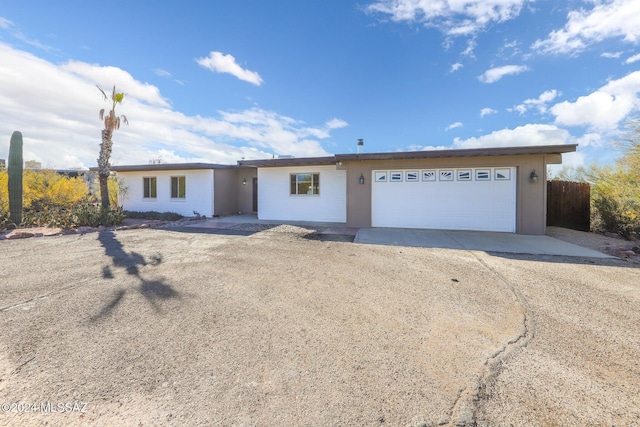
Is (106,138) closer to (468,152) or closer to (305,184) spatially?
(305,184)

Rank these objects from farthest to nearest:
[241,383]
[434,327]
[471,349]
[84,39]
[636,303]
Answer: [84,39]
[636,303]
[434,327]
[471,349]
[241,383]

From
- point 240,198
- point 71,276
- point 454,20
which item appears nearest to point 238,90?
point 240,198

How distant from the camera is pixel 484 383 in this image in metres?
2.12

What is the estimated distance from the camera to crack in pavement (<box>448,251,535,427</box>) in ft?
5.79

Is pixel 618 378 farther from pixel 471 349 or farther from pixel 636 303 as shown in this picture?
pixel 636 303

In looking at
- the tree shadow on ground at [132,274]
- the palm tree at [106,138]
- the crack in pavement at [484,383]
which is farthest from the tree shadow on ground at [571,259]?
the palm tree at [106,138]

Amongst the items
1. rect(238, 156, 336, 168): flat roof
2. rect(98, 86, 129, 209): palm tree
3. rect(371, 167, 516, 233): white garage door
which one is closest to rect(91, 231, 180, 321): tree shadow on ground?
rect(98, 86, 129, 209): palm tree

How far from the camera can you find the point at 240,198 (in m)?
16.0


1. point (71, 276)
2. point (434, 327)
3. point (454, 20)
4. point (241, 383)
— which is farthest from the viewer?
point (454, 20)

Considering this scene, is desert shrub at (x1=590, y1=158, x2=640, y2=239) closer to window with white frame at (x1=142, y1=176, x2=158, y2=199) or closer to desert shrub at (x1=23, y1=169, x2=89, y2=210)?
window with white frame at (x1=142, y1=176, x2=158, y2=199)

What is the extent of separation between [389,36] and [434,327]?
12221mm

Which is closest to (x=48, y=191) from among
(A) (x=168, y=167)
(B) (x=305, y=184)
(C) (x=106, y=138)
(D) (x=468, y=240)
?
(C) (x=106, y=138)

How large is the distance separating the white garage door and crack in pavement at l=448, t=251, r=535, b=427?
7.26 meters

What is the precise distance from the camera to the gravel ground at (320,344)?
186cm
